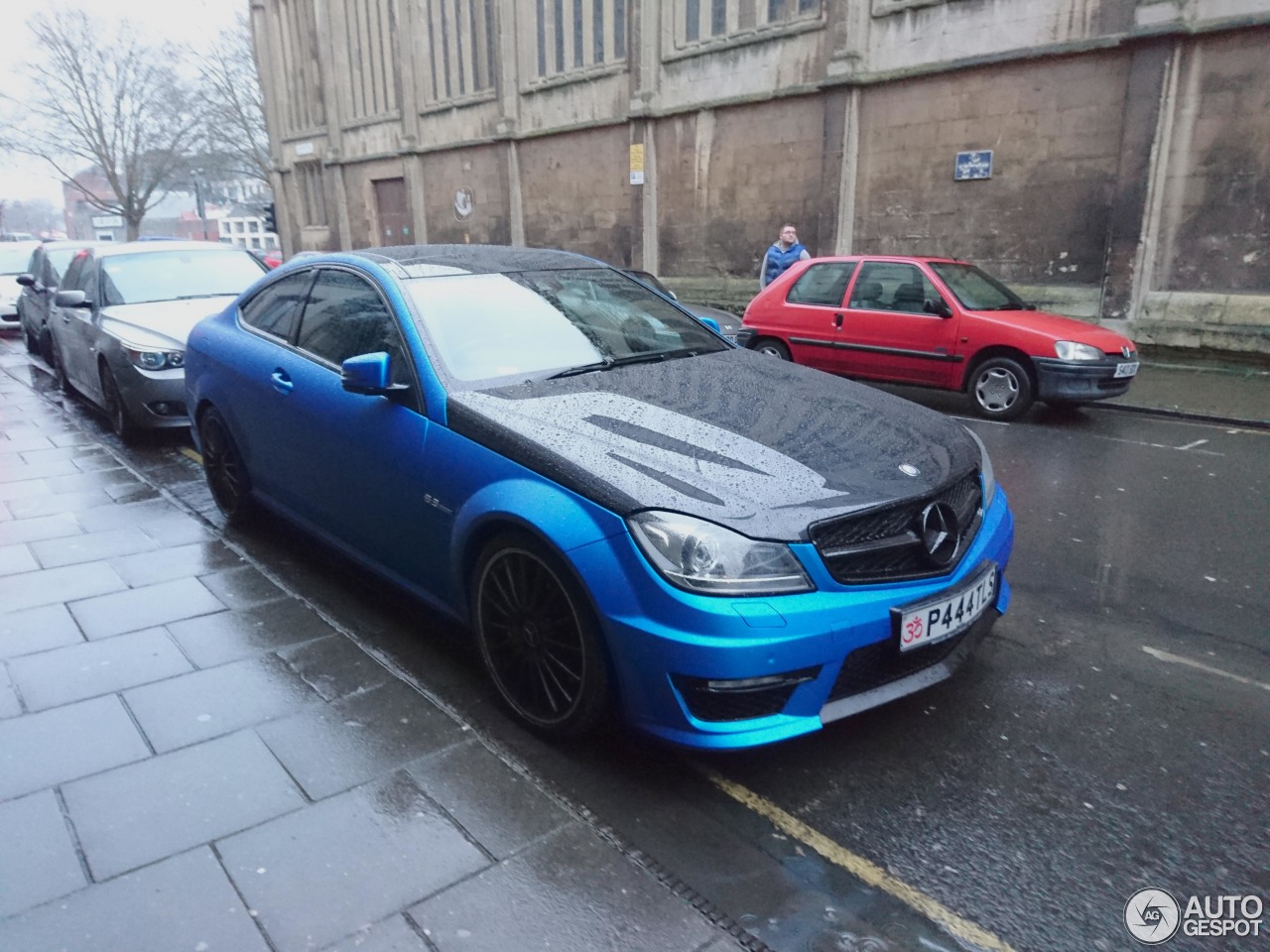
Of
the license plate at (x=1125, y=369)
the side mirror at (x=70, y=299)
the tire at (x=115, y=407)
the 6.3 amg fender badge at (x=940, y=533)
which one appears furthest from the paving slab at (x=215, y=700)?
the license plate at (x=1125, y=369)

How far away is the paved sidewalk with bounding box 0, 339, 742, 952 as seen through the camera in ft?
7.11

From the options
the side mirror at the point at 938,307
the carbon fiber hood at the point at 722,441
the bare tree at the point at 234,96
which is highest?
the bare tree at the point at 234,96

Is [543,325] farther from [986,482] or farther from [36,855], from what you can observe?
[36,855]

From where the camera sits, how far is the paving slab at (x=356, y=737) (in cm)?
280

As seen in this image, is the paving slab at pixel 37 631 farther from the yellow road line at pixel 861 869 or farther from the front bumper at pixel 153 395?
the front bumper at pixel 153 395

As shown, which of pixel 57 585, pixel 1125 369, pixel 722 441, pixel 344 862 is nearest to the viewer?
pixel 344 862

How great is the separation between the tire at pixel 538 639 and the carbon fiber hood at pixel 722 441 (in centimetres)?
32

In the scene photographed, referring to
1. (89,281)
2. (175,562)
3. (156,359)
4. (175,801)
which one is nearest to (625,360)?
(175,801)

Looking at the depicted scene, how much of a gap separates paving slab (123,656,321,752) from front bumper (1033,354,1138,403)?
7087 mm

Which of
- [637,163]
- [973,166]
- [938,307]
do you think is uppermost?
[637,163]

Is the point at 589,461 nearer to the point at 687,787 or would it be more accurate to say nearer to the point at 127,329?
the point at 687,787

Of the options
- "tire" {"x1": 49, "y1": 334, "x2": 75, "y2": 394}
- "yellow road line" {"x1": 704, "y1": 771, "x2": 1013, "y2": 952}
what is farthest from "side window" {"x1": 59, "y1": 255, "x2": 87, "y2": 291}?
"yellow road line" {"x1": 704, "y1": 771, "x2": 1013, "y2": 952}

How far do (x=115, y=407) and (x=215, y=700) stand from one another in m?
5.16

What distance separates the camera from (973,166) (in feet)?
43.5
